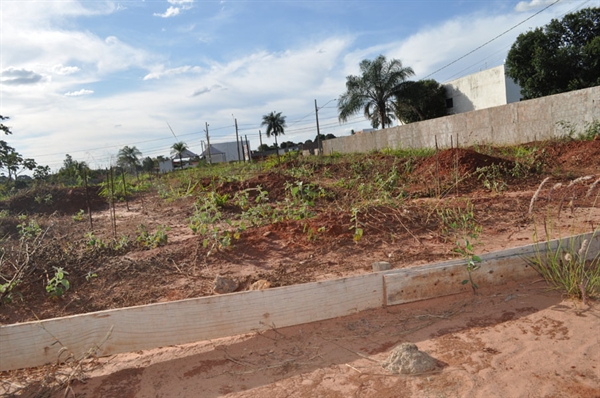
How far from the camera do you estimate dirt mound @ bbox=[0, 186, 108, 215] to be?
1278 centimetres

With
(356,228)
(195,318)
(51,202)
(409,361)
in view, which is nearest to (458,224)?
(356,228)

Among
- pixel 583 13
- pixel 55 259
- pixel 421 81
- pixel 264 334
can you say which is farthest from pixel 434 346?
pixel 421 81

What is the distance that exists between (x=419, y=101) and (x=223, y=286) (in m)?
33.6

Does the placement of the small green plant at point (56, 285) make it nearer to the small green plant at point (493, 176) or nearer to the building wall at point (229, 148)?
the small green plant at point (493, 176)

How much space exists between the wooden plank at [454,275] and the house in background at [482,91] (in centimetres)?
3194

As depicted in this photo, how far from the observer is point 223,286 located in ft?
11.5

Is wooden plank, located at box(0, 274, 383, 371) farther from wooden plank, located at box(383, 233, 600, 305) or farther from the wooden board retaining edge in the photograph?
wooden plank, located at box(383, 233, 600, 305)

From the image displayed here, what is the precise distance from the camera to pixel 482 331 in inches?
102

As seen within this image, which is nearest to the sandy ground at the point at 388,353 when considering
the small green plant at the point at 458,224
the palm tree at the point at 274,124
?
the small green plant at the point at 458,224

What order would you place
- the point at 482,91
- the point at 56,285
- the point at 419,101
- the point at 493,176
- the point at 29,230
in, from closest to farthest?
1. the point at 56,285
2. the point at 29,230
3. the point at 493,176
4. the point at 419,101
5. the point at 482,91

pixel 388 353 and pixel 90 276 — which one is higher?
pixel 90 276

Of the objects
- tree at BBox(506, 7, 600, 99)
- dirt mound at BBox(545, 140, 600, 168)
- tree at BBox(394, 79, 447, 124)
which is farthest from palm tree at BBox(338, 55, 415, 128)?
dirt mound at BBox(545, 140, 600, 168)

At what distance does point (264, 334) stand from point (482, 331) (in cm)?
139

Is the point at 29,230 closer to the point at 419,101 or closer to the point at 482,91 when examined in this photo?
the point at 419,101
